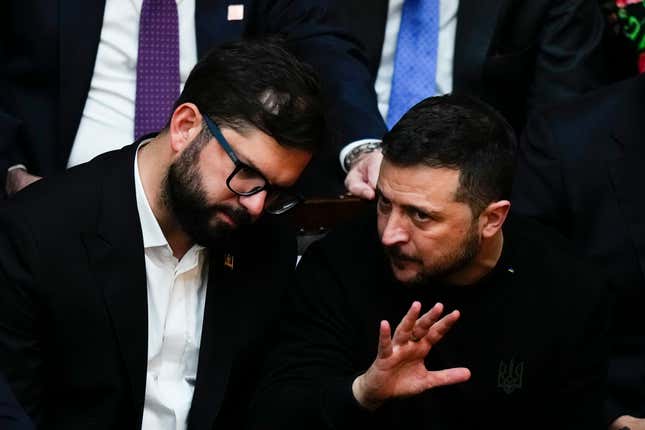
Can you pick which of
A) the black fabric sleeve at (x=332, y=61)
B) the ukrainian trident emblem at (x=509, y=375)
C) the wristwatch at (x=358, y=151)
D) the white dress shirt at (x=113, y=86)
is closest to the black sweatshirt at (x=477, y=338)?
the ukrainian trident emblem at (x=509, y=375)

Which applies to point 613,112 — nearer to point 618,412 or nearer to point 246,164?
point 618,412

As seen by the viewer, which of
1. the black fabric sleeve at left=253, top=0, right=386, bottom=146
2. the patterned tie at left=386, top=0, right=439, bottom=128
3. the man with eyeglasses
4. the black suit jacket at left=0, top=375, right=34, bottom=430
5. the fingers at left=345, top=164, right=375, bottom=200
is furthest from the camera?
the patterned tie at left=386, top=0, right=439, bottom=128

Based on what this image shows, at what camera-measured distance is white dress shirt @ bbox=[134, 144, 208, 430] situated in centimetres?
202

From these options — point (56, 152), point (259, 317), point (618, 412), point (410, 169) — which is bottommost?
point (618, 412)

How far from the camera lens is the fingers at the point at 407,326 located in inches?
71.0

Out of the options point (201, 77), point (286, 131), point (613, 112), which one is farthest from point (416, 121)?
point (613, 112)

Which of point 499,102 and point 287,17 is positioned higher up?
point 287,17

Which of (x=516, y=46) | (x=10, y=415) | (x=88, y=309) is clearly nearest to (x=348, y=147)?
(x=516, y=46)

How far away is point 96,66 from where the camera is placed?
2.43 metres

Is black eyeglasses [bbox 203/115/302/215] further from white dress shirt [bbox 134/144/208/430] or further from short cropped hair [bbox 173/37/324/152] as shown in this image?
white dress shirt [bbox 134/144/208/430]

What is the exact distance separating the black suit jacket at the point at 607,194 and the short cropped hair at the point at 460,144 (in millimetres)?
362

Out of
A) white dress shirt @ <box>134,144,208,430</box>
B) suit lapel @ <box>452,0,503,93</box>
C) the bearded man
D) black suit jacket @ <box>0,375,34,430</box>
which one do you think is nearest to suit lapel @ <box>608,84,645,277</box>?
the bearded man

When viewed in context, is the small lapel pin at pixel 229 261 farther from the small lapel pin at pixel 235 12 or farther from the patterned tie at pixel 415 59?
the patterned tie at pixel 415 59

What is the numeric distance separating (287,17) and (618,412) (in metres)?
1.11
